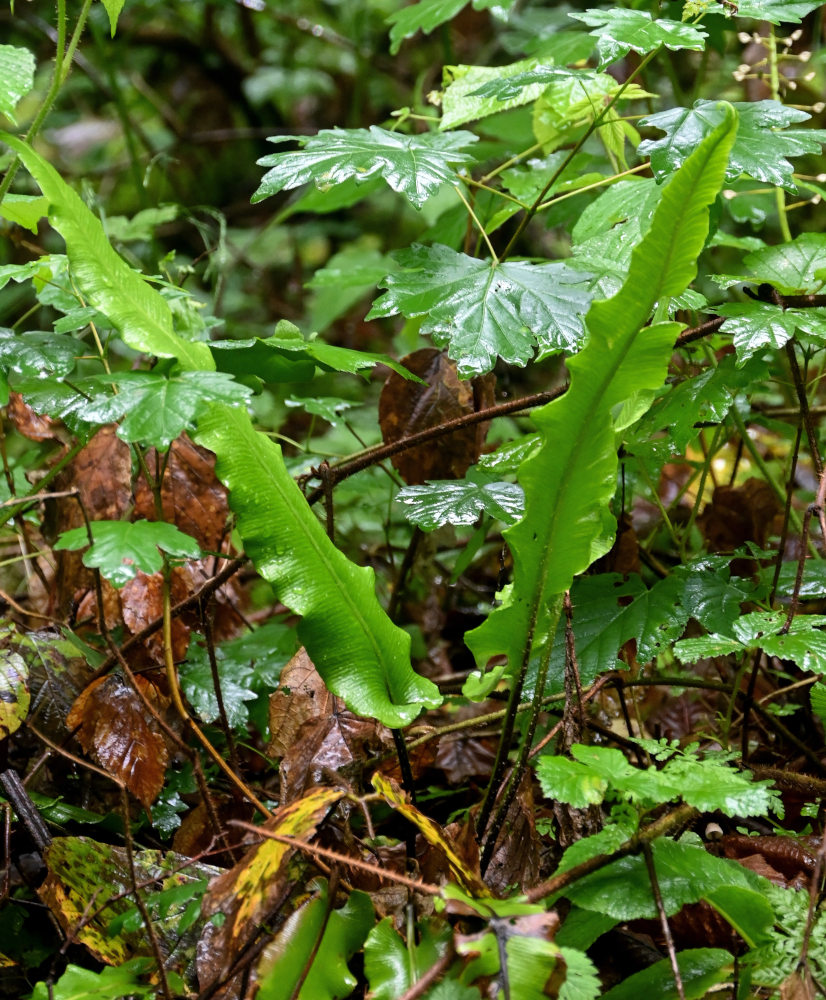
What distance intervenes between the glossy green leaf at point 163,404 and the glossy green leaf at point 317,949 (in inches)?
18.7

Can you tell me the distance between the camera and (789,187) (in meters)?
1.09

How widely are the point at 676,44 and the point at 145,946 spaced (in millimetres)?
1220

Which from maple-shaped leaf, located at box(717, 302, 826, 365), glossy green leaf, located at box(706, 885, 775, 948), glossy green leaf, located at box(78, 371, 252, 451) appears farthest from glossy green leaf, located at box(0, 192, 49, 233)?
glossy green leaf, located at box(706, 885, 775, 948)

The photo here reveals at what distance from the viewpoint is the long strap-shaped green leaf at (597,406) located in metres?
0.80

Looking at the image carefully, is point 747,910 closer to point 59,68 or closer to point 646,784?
point 646,784

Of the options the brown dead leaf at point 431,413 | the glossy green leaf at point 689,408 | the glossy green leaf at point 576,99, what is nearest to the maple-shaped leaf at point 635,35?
the glossy green leaf at point 576,99

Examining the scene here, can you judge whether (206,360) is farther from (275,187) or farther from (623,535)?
(623,535)

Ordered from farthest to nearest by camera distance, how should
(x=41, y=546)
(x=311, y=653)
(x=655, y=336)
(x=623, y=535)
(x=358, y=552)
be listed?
(x=358, y=552)
(x=41, y=546)
(x=623, y=535)
(x=311, y=653)
(x=655, y=336)

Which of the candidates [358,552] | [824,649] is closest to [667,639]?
[824,649]

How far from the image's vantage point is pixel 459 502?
1.16 metres

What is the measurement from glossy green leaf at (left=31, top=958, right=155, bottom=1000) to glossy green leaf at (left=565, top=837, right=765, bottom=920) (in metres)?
0.43

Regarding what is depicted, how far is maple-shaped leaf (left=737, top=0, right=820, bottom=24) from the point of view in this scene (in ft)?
3.92

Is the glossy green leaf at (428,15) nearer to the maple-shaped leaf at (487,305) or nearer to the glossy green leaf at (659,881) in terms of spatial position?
the maple-shaped leaf at (487,305)

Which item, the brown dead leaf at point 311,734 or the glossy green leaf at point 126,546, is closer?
the glossy green leaf at point 126,546
